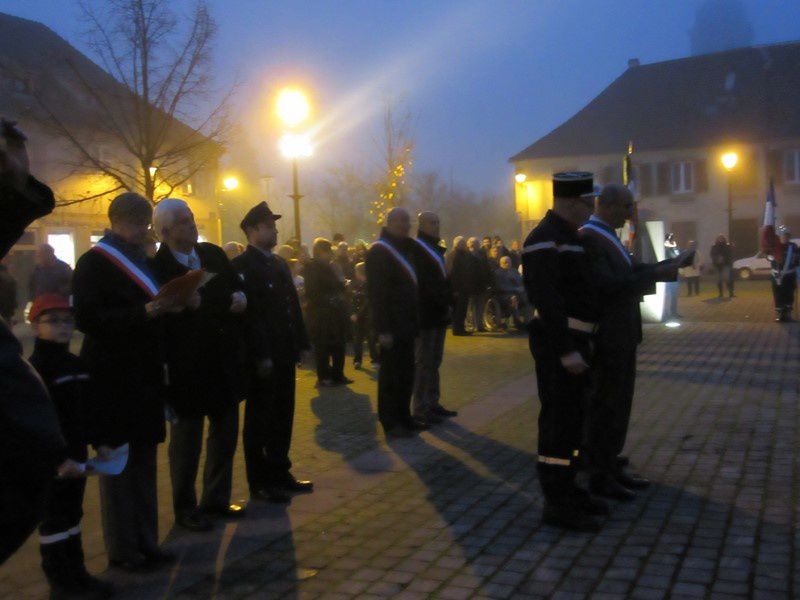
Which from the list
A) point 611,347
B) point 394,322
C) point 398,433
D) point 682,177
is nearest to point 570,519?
point 611,347

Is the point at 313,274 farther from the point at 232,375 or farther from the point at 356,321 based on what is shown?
the point at 232,375

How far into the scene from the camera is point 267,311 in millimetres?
6629

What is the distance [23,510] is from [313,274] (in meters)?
11.1

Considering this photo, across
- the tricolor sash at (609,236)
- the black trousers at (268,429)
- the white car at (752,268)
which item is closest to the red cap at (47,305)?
the black trousers at (268,429)

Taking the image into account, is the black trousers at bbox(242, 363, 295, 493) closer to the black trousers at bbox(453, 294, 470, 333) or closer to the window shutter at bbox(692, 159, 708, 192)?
the black trousers at bbox(453, 294, 470, 333)

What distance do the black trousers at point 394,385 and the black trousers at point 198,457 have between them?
8.95ft

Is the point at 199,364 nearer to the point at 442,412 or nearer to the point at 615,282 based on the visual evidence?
the point at 615,282

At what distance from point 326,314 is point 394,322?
4295 mm

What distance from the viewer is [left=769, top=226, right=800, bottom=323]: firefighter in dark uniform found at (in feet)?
64.8

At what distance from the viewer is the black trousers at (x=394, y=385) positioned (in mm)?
8602

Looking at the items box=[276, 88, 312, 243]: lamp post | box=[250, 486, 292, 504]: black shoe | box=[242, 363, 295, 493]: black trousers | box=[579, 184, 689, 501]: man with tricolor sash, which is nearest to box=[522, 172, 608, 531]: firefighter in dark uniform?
box=[579, 184, 689, 501]: man with tricolor sash

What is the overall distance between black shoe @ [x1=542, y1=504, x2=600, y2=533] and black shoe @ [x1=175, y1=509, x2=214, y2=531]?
2.01m

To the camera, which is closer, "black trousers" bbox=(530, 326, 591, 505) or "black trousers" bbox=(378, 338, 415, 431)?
"black trousers" bbox=(530, 326, 591, 505)

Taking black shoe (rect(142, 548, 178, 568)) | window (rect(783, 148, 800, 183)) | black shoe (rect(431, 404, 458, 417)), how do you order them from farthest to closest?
1. window (rect(783, 148, 800, 183))
2. black shoe (rect(431, 404, 458, 417))
3. black shoe (rect(142, 548, 178, 568))
